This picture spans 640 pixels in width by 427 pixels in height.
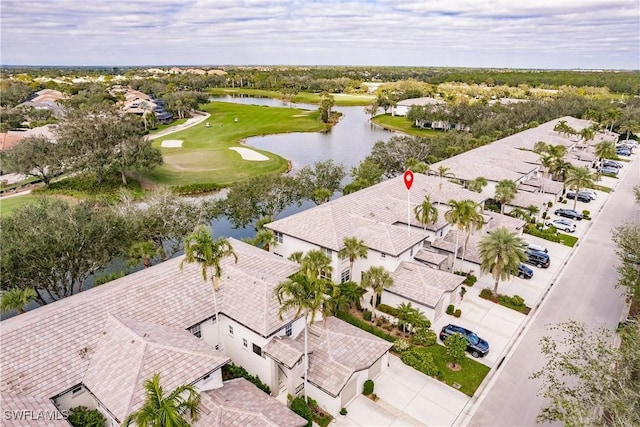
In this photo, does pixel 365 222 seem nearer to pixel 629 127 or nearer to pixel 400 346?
pixel 400 346

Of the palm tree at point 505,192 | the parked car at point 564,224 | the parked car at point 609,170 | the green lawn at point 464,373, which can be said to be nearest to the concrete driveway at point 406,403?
the green lawn at point 464,373

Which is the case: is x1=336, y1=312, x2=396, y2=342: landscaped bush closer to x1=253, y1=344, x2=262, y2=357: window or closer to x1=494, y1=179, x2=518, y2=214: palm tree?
x1=253, y1=344, x2=262, y2=357: window

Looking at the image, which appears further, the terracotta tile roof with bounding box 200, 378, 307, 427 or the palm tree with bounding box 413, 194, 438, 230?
the palm tree with bounding box 413, 194, 438, 230

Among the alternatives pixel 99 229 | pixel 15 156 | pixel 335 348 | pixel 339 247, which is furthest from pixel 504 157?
pixel 15 156

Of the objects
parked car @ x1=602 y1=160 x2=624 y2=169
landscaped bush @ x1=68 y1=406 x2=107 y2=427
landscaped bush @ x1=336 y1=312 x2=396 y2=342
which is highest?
parked car @ x1=602 y1=160 x2=624 y2=169

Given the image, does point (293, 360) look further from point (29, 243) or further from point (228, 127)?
point (228, 127)

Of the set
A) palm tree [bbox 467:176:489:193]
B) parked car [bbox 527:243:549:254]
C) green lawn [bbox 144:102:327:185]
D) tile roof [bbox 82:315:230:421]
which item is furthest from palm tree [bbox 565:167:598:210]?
tile roof [bbox 82:315:230:421]
